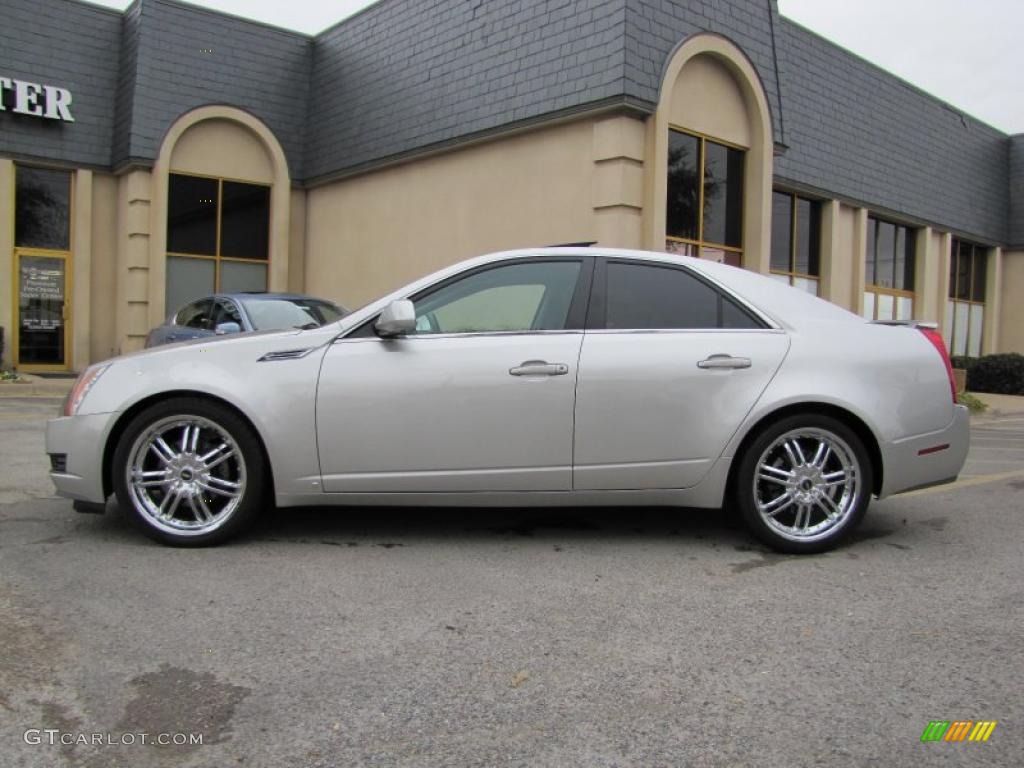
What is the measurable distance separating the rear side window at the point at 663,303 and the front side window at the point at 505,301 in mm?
241

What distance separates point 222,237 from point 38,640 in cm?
1551

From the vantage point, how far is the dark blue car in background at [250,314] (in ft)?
31.9

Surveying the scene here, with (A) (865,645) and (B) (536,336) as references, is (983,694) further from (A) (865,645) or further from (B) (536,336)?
(B) (536,336)

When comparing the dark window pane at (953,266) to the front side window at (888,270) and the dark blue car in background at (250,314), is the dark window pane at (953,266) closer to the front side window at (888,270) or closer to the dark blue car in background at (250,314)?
the front side window at (888,270)

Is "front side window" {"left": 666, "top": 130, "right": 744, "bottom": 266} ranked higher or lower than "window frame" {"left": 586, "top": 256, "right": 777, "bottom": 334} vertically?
higher

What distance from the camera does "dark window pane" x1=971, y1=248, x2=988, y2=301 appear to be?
2375cm

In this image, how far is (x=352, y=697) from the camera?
275 centimetres

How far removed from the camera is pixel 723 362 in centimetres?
445

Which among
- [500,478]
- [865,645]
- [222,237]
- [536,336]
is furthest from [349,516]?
Answer: [222,237]

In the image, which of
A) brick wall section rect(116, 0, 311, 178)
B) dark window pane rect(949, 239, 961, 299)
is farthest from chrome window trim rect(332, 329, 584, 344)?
dark window pane rect(949, 239, 961, 299)

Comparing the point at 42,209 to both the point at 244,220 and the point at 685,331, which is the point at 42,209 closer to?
the point at 244,220

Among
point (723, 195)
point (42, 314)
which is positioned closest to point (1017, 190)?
point (723, 195)

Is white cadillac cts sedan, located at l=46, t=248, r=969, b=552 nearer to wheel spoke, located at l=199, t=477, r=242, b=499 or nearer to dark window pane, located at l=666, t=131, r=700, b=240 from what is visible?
wheel spoke, located at l=199, t=477, r=242, b=499

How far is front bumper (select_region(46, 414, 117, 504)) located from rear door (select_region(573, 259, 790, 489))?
2.45 metres
